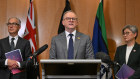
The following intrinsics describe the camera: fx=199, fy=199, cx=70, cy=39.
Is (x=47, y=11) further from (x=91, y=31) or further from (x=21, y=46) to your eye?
(x=21, y=46)

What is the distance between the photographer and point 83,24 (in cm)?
488

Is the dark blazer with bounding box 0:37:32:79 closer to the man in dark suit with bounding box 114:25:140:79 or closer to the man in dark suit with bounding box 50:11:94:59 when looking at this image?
the man in dark suit with bounding box 50:11:94:59

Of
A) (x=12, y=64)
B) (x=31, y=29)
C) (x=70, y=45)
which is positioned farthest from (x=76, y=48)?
(x=31, y=29)

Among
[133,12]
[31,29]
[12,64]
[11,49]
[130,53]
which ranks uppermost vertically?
[133,12]

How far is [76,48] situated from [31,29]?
2110mm

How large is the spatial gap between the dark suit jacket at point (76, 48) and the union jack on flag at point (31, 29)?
179 centimetres

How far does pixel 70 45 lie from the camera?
272 centimetres

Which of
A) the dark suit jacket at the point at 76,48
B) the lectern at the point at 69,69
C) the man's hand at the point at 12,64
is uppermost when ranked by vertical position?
the dark suit jacket at the point at 76,48

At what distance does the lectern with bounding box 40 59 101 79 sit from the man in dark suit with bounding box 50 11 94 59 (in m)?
0.89

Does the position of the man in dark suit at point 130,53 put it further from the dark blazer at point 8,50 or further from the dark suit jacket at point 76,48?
the dark blazer at point 8,50

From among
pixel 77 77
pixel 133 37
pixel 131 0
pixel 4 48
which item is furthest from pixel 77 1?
pixel 77 77

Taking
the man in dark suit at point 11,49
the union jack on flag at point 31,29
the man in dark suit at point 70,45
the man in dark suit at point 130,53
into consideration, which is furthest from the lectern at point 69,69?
the union jack on flag at point 31,29

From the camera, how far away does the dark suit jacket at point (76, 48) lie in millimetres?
2703

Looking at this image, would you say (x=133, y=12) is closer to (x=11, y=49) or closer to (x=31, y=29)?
(x=31, y=29)
